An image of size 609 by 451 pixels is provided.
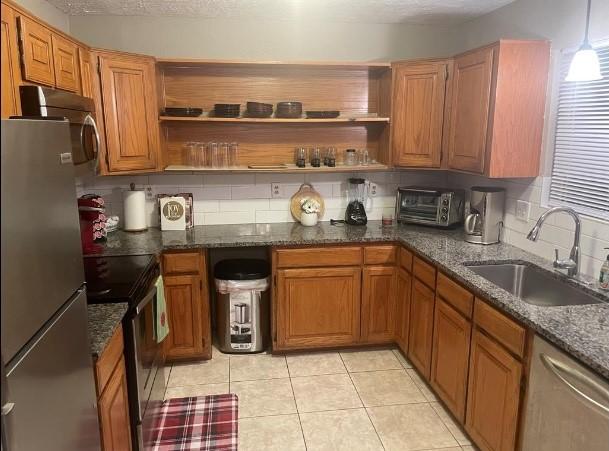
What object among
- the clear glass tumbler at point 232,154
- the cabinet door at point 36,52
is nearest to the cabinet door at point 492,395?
the clear glass tumbler at point 232,154

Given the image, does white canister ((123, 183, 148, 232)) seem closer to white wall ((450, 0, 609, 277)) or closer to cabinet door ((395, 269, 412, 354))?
cabinet door ((395, 269, 412, 354))

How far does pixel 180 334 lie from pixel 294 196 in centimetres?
135

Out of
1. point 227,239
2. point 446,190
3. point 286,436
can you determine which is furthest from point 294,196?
point 286,436

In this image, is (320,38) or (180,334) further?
(320,38)

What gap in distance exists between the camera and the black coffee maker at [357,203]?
361 cm

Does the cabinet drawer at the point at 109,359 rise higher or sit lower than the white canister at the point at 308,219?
lower

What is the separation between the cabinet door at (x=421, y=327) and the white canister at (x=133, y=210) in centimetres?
200

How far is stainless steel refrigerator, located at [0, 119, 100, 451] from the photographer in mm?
938

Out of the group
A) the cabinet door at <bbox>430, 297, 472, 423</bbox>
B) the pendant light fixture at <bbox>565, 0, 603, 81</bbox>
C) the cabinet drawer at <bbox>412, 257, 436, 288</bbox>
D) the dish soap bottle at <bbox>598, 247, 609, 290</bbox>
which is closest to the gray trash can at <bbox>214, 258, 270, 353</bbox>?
the cabinet drawer at <bbox>412, 257, 436, 288</bbox>

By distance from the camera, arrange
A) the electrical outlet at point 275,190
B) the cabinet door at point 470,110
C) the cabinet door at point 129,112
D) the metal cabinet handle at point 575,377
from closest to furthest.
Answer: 1. the metal cabinet handle at point 575,377
2. the cabinet door at point 470,110
3. the cabinet door at point 129,112
4. the electrical outlet at point 275,190

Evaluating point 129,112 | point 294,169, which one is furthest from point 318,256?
A: point 129,112

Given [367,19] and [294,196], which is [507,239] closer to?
[294,196]

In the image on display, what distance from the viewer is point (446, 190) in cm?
339

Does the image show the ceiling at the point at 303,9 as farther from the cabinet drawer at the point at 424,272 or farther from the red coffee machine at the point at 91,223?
the cabinet drawer at the point at 424,272
